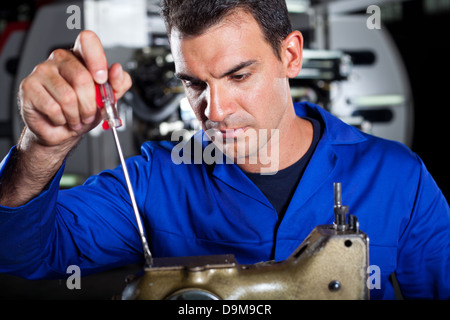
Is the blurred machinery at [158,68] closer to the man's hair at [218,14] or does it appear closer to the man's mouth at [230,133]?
the man's hair at [218,14]

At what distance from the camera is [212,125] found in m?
1.10

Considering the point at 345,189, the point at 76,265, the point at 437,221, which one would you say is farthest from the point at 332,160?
the point at 76,265

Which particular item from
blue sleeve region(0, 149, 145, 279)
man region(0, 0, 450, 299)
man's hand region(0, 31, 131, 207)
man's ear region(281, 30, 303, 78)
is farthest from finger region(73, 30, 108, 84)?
man's ear region(281, 30, 303, 78)

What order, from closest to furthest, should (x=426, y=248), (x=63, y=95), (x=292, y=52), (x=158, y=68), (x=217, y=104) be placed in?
1. (x=63, y=95)
2. (x=217, y=104)
3. (x=426, y=248)
4. (x=292, y=52)
5. (x=158, y=68)

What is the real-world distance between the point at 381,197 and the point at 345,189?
10 centimetres

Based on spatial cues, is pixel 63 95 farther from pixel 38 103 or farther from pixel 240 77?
pixel 240 77

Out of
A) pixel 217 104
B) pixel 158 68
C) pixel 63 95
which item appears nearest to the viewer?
pixel 63 95

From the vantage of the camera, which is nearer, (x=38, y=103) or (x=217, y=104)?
(x=38, y=103)

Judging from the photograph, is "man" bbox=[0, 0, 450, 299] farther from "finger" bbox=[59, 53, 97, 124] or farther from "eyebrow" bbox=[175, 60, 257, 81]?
"finger" bbox=[59, 53, 97, 124]

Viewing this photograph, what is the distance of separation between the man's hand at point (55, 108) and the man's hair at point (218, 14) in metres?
0.36

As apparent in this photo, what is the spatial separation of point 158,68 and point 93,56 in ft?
6.77

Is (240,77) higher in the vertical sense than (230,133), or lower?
higher

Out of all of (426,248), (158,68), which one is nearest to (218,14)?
(426,248)

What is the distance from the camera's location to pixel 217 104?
1.05 m
